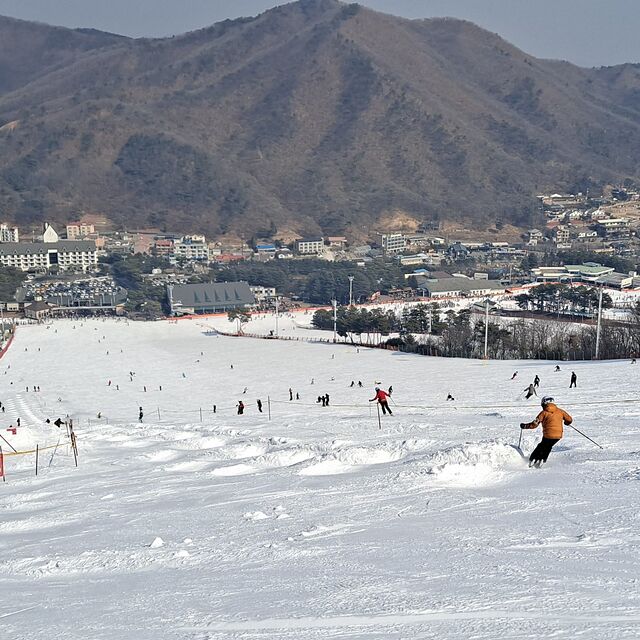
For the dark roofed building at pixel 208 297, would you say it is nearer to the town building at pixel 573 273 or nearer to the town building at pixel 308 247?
the town building at pixel 573 273

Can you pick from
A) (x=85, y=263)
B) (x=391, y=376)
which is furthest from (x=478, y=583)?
Result: (x=85, y=263)

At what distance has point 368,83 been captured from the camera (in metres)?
198

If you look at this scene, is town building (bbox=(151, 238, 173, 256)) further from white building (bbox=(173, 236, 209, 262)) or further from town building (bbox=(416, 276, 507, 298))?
town building (bbox=(416, 276, 507, 298))

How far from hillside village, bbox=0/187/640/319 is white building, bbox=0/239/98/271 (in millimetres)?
123

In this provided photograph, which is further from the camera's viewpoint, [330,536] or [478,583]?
[330,536]

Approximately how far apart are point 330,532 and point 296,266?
287ft

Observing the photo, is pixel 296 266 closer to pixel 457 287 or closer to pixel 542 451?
pixel 457 287

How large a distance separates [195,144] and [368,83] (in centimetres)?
4997

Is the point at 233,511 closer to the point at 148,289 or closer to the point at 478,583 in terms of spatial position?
the point at 478,583

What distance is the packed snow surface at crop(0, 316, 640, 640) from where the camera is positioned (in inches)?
167

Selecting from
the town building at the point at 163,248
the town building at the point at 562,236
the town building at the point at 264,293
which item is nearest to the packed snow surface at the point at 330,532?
the town building at the point at 264,293

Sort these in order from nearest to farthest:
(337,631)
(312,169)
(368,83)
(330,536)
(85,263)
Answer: (337,631)
(330,536)
(85,263)
(312,169)
(368,83)

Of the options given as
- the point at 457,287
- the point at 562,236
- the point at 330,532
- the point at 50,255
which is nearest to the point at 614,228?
the point at 562,236

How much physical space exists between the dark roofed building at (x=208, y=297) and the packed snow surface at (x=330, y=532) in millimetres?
55670
